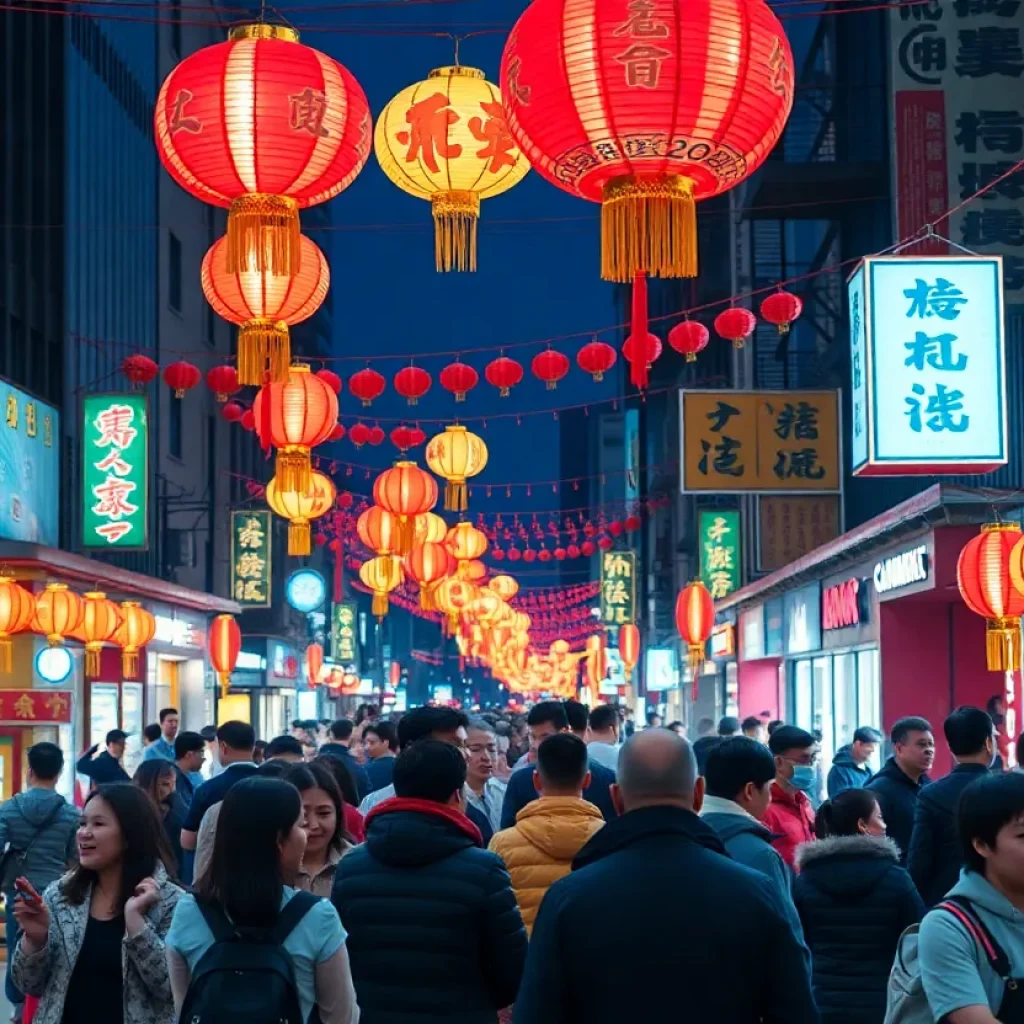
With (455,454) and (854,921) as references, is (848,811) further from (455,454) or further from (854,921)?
(455,454)

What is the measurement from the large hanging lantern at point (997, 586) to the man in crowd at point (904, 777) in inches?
185

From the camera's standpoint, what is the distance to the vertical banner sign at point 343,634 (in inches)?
2381

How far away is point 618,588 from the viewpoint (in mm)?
48344

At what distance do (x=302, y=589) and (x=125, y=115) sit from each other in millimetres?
12050

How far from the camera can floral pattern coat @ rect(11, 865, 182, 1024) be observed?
512 cm

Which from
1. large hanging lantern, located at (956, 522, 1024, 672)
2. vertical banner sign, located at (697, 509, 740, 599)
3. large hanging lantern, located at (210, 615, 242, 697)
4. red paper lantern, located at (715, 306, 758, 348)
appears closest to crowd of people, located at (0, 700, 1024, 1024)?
large hanging lantern, located at (956, 522, 1024, 672)

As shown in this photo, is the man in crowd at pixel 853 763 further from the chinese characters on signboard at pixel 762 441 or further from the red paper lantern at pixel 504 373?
the chinese characters on signboard at pixel 762 441

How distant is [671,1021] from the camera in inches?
155

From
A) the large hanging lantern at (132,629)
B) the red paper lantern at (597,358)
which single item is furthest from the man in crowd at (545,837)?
the large hanging lantern at (132,629)

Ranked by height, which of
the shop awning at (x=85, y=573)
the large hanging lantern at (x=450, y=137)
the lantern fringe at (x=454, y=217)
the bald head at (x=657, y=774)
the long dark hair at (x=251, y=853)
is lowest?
the long dark hair at (x=251, y=853)

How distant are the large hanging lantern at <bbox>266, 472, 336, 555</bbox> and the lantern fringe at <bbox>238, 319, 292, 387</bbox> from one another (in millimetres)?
1531

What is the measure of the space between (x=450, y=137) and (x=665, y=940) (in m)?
7.66

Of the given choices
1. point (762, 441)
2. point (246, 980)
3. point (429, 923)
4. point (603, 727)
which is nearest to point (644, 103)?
point (429, 923)

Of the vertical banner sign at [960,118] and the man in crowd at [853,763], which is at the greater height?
the vertical banner sign at [960,118]
